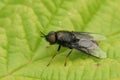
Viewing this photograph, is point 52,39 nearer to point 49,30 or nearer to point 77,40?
point 49,30

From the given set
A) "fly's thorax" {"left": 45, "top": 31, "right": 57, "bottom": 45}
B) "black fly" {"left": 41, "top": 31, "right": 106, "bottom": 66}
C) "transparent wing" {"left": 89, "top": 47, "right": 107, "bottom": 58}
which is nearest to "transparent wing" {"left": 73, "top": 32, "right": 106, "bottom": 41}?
"black fly" {"left": 41, "top": 31, "right": 106, "bottom": 66}

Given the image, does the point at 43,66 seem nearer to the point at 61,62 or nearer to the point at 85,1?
the point at 61,62

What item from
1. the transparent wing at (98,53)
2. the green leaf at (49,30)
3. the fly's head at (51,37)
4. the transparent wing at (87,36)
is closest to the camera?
the green leaf at (49,30)

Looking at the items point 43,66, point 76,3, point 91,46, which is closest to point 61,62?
point 43,66

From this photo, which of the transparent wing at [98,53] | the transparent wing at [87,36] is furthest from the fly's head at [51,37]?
the transparent wing at [98,53]

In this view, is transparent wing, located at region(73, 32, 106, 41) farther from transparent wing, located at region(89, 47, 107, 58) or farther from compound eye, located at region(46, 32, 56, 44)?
compound eye, located at region(46, 32, 56, 44)

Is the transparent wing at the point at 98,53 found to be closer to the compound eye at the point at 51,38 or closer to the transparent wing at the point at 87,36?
the transparent wing at the point at 87,36
